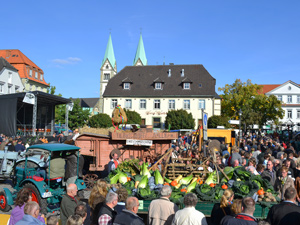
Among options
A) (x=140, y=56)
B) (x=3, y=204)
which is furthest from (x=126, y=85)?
(x=3, y=204)

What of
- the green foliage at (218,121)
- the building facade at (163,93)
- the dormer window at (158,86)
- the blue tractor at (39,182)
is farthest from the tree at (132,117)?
the blue tractor at (39,182)

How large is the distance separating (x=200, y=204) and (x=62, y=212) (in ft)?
9.36

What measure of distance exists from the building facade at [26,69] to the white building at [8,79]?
5003 millimetres

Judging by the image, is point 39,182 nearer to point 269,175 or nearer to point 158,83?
point 269,175

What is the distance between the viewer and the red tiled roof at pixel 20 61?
5422 centimetres

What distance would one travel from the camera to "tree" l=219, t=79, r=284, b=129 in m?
41.5

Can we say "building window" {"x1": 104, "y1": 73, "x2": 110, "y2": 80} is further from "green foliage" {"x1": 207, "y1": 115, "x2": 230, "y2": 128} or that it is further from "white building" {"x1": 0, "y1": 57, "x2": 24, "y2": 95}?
"green foliage" {"x1": 207, "y1": 115, "x2": 230, "y2": 128}

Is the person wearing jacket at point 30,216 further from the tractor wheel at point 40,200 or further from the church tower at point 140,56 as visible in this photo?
the church tower at point 140,56

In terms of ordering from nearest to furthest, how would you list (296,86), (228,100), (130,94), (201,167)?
(201,167)
(228,100)
(130,94)
(296,86)

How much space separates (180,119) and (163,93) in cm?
677

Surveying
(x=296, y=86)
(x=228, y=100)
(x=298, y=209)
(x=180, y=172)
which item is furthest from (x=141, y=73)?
(x=298, y=209)

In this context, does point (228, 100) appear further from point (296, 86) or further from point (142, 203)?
point (142, 203)

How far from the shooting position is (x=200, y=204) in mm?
6309

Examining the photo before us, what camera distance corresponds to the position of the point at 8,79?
46.0m
